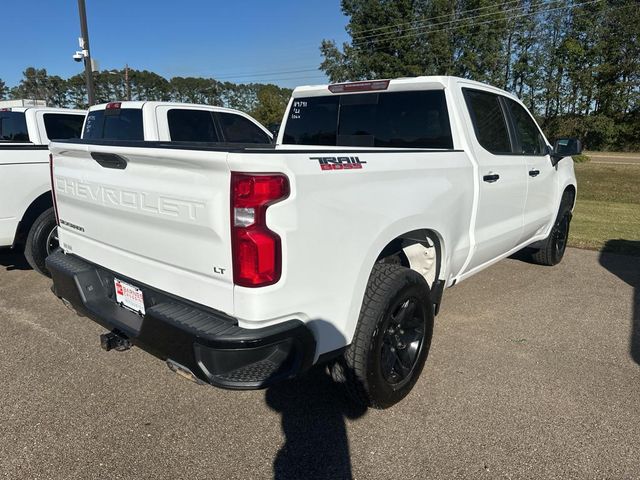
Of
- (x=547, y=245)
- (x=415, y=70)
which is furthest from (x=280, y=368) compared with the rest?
(x=415, y=70)

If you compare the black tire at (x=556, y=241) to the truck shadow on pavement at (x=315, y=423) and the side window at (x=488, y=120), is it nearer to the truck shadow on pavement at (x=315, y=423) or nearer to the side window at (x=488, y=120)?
the side window at (x=488, y=120)

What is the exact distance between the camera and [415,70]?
42.3 metres

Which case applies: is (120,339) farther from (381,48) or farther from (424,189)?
(381,48)

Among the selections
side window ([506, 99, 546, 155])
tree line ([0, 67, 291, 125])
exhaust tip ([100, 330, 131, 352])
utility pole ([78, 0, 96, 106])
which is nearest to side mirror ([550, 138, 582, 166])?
side window ([506, 99, 546, 155])

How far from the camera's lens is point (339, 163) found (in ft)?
7.35

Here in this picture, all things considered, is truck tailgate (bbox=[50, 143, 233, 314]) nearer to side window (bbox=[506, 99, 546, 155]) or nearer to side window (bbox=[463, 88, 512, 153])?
side window (bbox=[463, 88, 512, 153])

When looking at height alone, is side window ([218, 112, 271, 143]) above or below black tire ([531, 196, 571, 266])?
above

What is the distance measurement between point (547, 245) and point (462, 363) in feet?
9.25

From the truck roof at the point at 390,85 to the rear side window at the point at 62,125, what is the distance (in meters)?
4.90

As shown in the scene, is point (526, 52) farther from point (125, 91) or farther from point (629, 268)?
point (125, 91)

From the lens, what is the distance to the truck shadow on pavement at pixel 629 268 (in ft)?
12.8

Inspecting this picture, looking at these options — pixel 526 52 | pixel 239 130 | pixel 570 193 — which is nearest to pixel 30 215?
pixel 239 130

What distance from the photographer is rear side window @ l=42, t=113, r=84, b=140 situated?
7426mm

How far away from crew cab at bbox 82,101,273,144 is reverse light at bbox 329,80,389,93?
3437 mm
